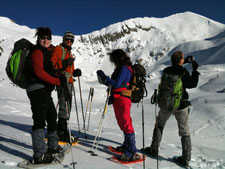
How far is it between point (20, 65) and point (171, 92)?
270 cm

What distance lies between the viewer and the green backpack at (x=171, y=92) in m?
3.44

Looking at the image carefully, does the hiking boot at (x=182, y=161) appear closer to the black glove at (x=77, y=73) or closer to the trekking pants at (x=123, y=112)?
the trekking pants at (x=123, y=112)

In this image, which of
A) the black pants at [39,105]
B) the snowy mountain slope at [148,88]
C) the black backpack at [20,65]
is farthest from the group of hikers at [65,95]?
the snowy mountain slope at [148,88]

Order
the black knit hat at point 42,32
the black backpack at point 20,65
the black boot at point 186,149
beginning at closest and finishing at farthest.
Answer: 1. the black backpack at point 20,65
2. the black knit hat at point 42,32
3. the black boot at point 186,149

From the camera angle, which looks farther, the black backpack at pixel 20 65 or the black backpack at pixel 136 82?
the black backpack at pixel 136 82

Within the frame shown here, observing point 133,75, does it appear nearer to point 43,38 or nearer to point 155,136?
point 155,136

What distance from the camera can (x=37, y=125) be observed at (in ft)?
9.30

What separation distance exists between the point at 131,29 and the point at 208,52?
48.5m

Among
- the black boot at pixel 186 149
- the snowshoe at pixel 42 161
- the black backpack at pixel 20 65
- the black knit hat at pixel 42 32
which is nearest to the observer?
the black backpack at pixel 20 65

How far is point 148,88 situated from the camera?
31156mm

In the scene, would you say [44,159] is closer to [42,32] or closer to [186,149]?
[42,32]

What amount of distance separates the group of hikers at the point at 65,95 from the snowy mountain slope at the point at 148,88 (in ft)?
1.29

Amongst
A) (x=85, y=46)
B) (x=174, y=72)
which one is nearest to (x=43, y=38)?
(x=174, y=72)

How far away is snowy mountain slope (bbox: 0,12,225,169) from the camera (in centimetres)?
381
